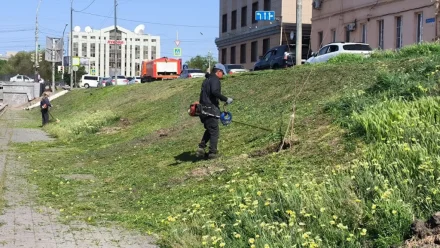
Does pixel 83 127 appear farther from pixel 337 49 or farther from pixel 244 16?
pixel 244 16

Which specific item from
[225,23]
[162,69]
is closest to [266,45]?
[162,69]

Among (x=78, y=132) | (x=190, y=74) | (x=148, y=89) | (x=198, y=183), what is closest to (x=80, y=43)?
(x=190, y=74)

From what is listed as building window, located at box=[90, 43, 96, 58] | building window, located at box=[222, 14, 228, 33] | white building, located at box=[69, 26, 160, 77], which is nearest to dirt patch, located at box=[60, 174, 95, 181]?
building window, located at box=[222, 14, 228, 33]

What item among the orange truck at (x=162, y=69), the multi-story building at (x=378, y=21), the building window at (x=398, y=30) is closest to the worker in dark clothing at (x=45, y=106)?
the multi-story building at (x=378, y=21)

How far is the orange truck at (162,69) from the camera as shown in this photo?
53438 mm

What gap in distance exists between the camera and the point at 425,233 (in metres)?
5.44

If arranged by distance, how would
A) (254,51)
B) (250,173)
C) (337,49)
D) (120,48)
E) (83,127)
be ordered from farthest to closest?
(120,48)
(254,51)
(337,49)
(83,127)
(250,173)

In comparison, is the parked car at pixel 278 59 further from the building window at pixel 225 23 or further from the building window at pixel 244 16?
the building window at pixel 225 23

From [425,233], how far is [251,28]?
51433mm

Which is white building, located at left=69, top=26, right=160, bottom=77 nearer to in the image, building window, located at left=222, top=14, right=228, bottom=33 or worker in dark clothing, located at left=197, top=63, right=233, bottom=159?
building window, located at left=222, top=14, right=228, bottom=33

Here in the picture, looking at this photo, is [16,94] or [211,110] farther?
[16,94]

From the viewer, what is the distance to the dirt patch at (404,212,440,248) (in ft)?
17.2

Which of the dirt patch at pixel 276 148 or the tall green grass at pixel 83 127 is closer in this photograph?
the dirt patch at pixel 276 148

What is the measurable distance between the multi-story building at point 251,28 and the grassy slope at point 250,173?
100ft
